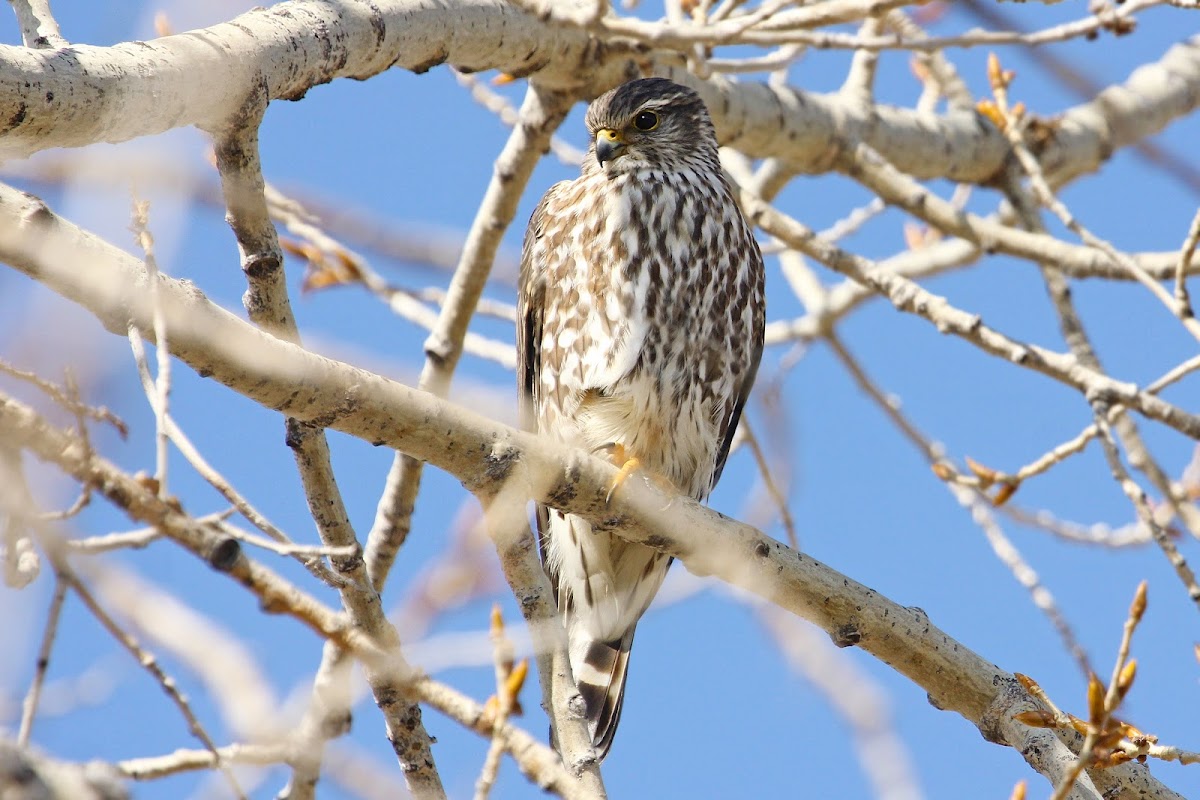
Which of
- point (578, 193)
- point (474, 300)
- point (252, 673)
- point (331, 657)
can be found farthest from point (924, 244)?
point (252, 673)

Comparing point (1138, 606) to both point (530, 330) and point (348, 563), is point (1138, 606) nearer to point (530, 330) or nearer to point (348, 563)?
point (348, 563)

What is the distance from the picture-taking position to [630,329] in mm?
4258

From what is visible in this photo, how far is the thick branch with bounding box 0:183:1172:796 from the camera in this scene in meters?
2.04

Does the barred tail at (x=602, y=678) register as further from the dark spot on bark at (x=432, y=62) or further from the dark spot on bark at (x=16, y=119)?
the dark spot on bark at (x=16, y=119)

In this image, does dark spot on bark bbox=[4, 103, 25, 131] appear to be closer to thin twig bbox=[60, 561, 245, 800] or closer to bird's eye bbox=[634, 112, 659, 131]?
thin twig bbox=[60, 561, 245, 800]

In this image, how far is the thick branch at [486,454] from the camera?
2043 mm

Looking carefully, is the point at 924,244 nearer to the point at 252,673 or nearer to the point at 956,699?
the point at 956,699

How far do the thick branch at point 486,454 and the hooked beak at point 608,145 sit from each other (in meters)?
1.62

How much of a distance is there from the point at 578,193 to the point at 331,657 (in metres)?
1.93

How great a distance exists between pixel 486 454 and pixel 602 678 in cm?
203

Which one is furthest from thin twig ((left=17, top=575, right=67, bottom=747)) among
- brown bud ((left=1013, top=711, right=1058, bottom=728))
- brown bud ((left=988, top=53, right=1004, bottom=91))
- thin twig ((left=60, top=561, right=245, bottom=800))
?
brown bud ((left=988, top=53, right=1004, bottom=91))

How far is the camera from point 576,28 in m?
2.94

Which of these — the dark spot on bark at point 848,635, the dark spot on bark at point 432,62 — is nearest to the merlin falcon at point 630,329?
the dark spot on bark at point 432,62

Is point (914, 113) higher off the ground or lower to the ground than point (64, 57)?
higher
